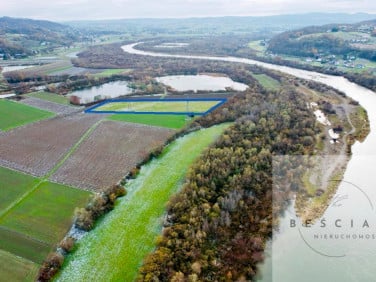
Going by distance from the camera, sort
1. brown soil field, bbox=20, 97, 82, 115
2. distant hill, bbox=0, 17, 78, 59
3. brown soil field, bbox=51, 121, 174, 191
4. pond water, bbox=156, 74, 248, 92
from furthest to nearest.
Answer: distant hill, bbox=0, 17, 78, 59 < pond water, bbox=156, 74, 248, 92 < brown soil field, bbox=20, 97, 82, 115 < brown soil field, bbox=51, 121, 174, 191

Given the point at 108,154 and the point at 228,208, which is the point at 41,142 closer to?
the point at 108,154

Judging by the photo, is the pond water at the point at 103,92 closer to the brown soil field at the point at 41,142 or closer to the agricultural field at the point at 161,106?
the agricultural field at the point at 161,106

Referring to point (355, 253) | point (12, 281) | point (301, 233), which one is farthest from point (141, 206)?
point (355, 253)

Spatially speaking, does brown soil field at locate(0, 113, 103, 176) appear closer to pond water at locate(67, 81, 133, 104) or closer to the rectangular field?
the rectangular field

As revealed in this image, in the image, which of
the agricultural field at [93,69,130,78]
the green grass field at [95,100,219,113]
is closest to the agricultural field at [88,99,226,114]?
the green grass field at [95,100,219,113]

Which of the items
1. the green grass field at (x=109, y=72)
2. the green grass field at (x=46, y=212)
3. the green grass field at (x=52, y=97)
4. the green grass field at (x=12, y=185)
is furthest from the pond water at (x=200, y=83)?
the green grass field at (x=46, y=212)

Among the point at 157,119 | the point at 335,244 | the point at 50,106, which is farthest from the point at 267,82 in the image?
the point at 335,244
